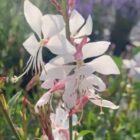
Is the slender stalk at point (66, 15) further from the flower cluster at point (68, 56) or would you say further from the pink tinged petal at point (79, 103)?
the pink tinged petal at point (79, 103)

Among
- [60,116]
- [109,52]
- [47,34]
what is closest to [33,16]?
[47,34]

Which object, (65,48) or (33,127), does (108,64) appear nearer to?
(65,48)

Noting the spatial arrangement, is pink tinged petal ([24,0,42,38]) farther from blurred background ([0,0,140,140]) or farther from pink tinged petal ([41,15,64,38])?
Result: blurred background ([0,0,140,140])

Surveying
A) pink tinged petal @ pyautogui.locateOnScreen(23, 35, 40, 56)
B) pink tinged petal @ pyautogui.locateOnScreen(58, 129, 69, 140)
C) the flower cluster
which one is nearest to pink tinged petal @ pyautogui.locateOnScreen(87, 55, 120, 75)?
the flower cluster

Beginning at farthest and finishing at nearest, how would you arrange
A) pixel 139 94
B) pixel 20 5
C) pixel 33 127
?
1. pixel 20 5
2. pixel 139 94
3. pixel 33 127

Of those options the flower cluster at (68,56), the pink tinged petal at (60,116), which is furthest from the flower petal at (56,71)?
the pink tinged petal at (60,116)

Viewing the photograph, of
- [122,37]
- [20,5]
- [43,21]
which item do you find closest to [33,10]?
[43,21]

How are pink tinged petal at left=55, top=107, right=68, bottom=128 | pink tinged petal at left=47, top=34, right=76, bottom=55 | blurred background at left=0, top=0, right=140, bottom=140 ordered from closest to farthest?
pink tinged petal at left=47, top=34, right=76, bottom=55
pink tinged petal at left=55, top=107, right=68, bottom=128
blurred background at left=0, top=0, right=140, bottom=140
